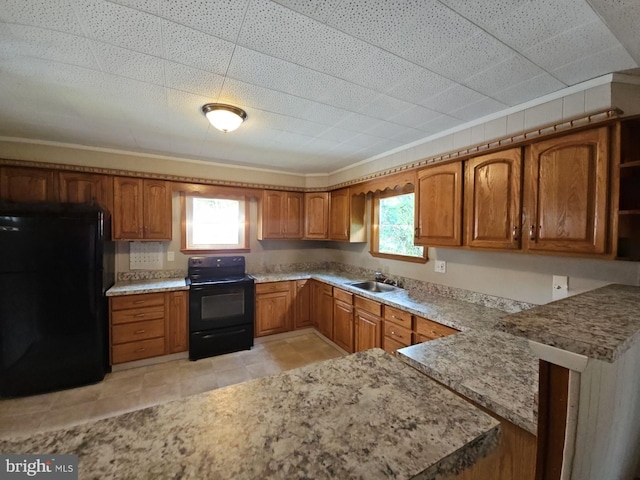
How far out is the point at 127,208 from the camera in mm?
3105

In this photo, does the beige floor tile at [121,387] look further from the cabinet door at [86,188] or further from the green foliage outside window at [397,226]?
the green foliage outside window at [397,226]

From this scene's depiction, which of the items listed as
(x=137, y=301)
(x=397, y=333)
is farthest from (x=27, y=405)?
(x=397, y=333)

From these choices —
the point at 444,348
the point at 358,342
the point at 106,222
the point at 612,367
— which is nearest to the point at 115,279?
the point at 106,222

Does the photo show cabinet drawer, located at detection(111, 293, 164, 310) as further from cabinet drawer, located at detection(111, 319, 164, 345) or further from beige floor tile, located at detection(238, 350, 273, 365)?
beige floor tile, located at detection(238, 350, 273, 365)

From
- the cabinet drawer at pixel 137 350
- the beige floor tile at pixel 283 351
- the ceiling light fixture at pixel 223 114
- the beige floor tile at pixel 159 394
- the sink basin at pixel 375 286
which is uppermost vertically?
the ceiling light fixture at pixel 223 114

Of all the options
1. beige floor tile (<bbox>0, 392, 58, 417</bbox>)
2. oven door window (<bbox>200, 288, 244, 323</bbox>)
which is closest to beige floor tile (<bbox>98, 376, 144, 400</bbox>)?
beige floor tile (<bbox>0, 392, 58, 417</bbox>)

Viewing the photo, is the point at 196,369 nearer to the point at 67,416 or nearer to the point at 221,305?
the point at 221,305

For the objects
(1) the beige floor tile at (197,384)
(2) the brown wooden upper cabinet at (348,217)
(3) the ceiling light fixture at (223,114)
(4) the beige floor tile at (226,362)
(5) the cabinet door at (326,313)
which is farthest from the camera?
(2) the brown wooden upper cabinet at (348,217)

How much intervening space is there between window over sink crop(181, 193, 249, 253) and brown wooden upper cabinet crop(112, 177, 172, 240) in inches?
12.5

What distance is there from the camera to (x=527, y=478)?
99 cm

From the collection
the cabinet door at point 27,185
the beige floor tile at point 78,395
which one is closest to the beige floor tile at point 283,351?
the beige floor tile at point 78,395

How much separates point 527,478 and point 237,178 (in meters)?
3.86

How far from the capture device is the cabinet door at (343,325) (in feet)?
10.3

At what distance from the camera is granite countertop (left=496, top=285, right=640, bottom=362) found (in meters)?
0.72
